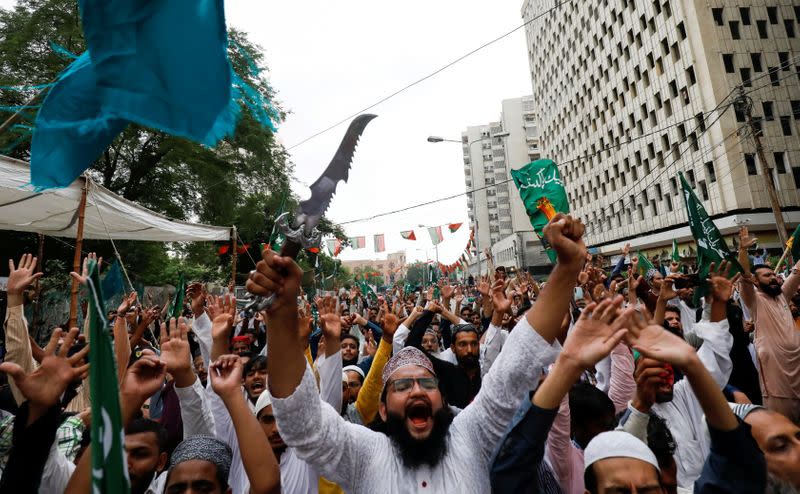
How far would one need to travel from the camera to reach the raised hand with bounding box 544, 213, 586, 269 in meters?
1.71

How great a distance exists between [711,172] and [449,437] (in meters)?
29.2

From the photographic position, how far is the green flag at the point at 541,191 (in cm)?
575

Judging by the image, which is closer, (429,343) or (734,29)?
(429,343)

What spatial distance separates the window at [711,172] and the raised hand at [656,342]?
28.4m

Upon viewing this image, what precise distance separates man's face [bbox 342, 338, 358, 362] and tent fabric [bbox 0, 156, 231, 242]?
131 inches

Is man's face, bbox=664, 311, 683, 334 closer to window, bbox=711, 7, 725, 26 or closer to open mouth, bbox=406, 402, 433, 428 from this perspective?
open mouth, bbox=406, 402, 433, 428

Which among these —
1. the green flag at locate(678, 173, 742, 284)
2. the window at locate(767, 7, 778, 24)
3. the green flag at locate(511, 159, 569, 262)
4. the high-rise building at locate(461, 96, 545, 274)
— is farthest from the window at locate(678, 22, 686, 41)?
the green flag at locate(678, 173, 742, 284)

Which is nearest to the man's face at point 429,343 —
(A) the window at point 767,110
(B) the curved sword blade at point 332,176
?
(B) the curved sword blade at point 332,176

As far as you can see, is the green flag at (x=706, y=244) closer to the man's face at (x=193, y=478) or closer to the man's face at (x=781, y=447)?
the man's face at (x=781, y=447)

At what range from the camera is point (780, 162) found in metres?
24.1

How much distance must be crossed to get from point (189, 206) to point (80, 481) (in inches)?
708

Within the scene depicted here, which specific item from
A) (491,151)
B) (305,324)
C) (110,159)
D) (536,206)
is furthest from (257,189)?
(491,151)

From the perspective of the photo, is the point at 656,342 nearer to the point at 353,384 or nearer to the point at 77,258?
the point at 353,384

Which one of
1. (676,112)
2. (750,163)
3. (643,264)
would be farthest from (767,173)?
(676,112)
